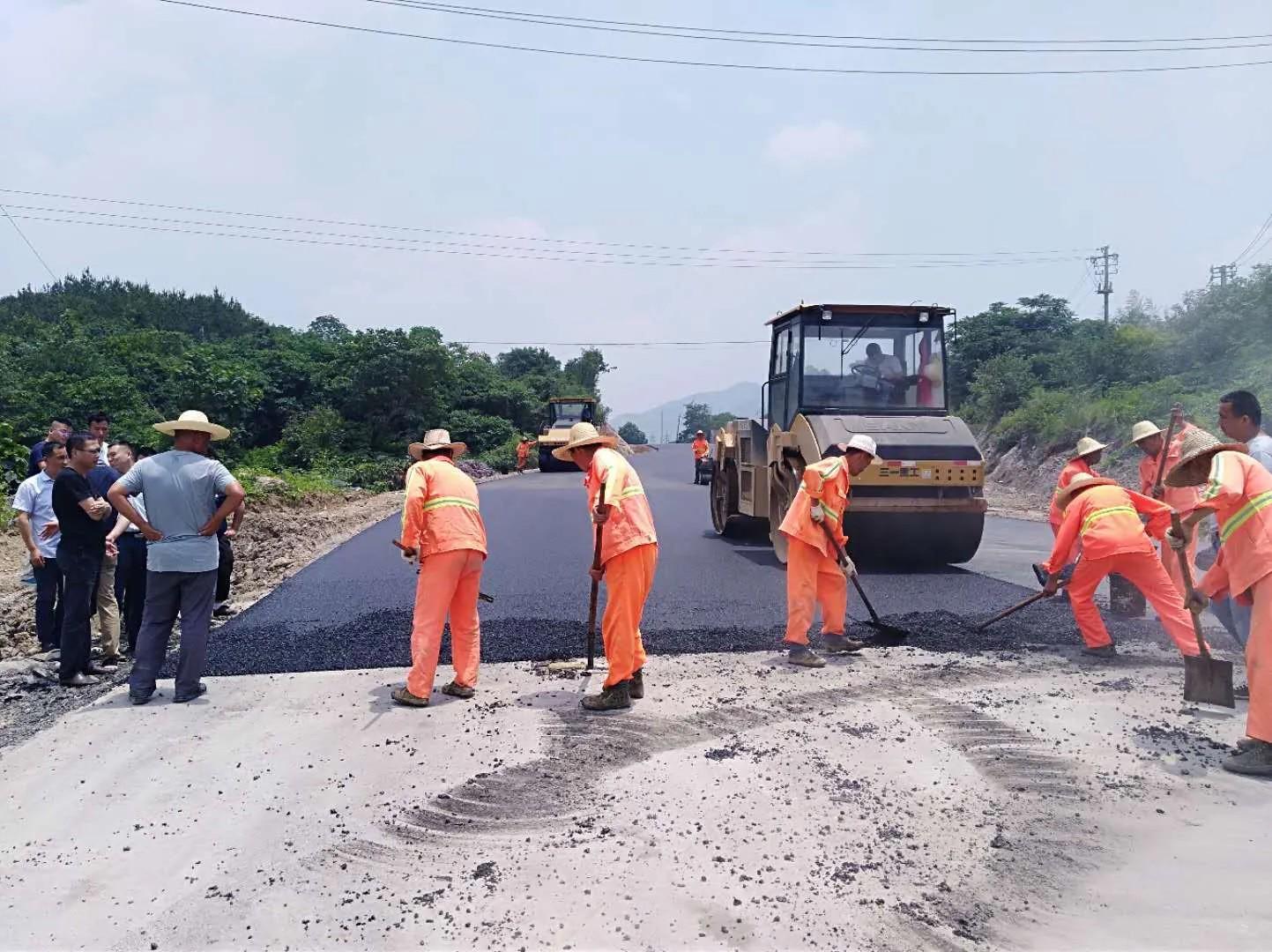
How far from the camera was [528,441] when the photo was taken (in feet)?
103

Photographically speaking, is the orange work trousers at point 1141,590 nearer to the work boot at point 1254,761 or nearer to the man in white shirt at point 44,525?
the work boot at point 1254,761

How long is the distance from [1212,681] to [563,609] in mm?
4254

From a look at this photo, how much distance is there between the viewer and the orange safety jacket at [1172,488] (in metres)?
6.13

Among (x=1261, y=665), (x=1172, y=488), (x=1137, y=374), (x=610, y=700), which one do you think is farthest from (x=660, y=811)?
(x=1137, y=374)

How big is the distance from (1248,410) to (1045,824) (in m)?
2.45

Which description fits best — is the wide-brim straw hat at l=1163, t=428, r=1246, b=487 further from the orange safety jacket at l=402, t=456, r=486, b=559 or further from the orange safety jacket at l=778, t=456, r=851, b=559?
the orange safety jacket at l=402, t=456, r=486, b=559

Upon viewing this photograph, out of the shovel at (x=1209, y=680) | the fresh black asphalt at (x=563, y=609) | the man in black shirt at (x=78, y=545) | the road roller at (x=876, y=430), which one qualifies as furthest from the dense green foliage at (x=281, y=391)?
the shovel at (x=1209, y=680)

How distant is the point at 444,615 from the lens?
514cm

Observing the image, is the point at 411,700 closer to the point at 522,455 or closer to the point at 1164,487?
the point at 1164,487

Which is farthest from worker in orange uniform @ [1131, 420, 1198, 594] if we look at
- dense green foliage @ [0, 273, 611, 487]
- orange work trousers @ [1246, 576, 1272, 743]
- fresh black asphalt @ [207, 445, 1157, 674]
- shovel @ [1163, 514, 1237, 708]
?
dense green foliage @ [0, 273, 611, 487]

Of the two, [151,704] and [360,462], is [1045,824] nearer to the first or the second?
[151,704]

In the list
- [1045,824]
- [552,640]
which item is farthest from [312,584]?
[1045,824]

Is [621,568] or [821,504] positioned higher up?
[821,504]

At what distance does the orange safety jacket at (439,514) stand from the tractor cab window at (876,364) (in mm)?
5233
